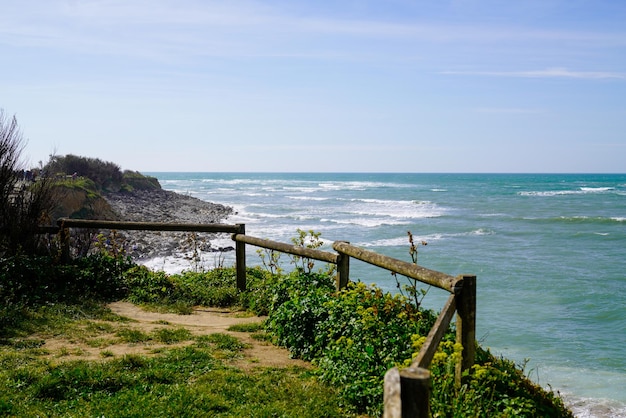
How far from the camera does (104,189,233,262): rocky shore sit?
21.2 metres

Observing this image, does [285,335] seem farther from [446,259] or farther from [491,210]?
[491,210]

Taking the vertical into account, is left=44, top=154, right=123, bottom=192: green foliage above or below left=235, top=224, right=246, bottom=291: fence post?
above

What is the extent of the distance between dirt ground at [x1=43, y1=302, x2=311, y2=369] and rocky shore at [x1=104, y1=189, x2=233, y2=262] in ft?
9.12

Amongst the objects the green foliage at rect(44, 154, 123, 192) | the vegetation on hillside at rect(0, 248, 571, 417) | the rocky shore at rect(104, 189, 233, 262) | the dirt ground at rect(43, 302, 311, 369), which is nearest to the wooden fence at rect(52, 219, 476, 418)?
the vegetation on hillside at rect(0, 248, 571, 417)

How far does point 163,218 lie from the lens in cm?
3153

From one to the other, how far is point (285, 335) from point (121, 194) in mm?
33289

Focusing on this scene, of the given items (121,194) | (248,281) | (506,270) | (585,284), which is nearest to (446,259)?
(506,270)

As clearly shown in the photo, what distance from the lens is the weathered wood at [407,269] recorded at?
5004mm

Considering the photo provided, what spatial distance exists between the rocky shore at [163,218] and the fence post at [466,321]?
782 centimetres

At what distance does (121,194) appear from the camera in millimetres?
38312

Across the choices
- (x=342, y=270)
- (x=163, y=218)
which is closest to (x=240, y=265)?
(x=342, y=270)

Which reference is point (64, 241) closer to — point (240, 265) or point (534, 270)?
point (240, 265)

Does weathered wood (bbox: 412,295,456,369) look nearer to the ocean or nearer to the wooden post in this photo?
the ocean

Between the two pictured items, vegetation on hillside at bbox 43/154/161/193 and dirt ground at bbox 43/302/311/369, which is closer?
dirt ground at bbox 43/302/311/369
